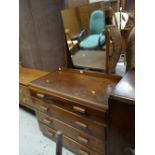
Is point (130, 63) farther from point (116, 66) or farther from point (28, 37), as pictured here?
point (28, 37)

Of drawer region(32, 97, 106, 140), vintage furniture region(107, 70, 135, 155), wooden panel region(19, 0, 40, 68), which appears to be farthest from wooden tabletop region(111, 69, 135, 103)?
wooden panel region(19, 0, 40, 68)

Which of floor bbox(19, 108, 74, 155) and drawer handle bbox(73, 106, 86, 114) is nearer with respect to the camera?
drawer handle bbox(73, 106, 86, 114)

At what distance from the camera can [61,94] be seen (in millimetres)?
1253

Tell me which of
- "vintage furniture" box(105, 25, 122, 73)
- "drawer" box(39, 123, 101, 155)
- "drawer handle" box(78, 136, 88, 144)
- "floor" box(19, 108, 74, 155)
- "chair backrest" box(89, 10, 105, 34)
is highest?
"chair backrest" box(89, 10, 105, 34)

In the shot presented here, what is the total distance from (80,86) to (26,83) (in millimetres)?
823

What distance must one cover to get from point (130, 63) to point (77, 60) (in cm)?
72

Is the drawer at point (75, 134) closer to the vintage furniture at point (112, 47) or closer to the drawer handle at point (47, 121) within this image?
the drawer handle at point (47, 121)

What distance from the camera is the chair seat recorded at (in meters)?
1.53

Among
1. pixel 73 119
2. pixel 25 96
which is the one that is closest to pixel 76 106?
pixel 73 119

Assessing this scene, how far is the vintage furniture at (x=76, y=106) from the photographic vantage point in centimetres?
111

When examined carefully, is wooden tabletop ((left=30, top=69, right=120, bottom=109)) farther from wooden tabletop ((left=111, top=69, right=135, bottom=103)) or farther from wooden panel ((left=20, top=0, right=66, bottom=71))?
wooden panel ((left=20, top=0, right=66, bottom=71))
